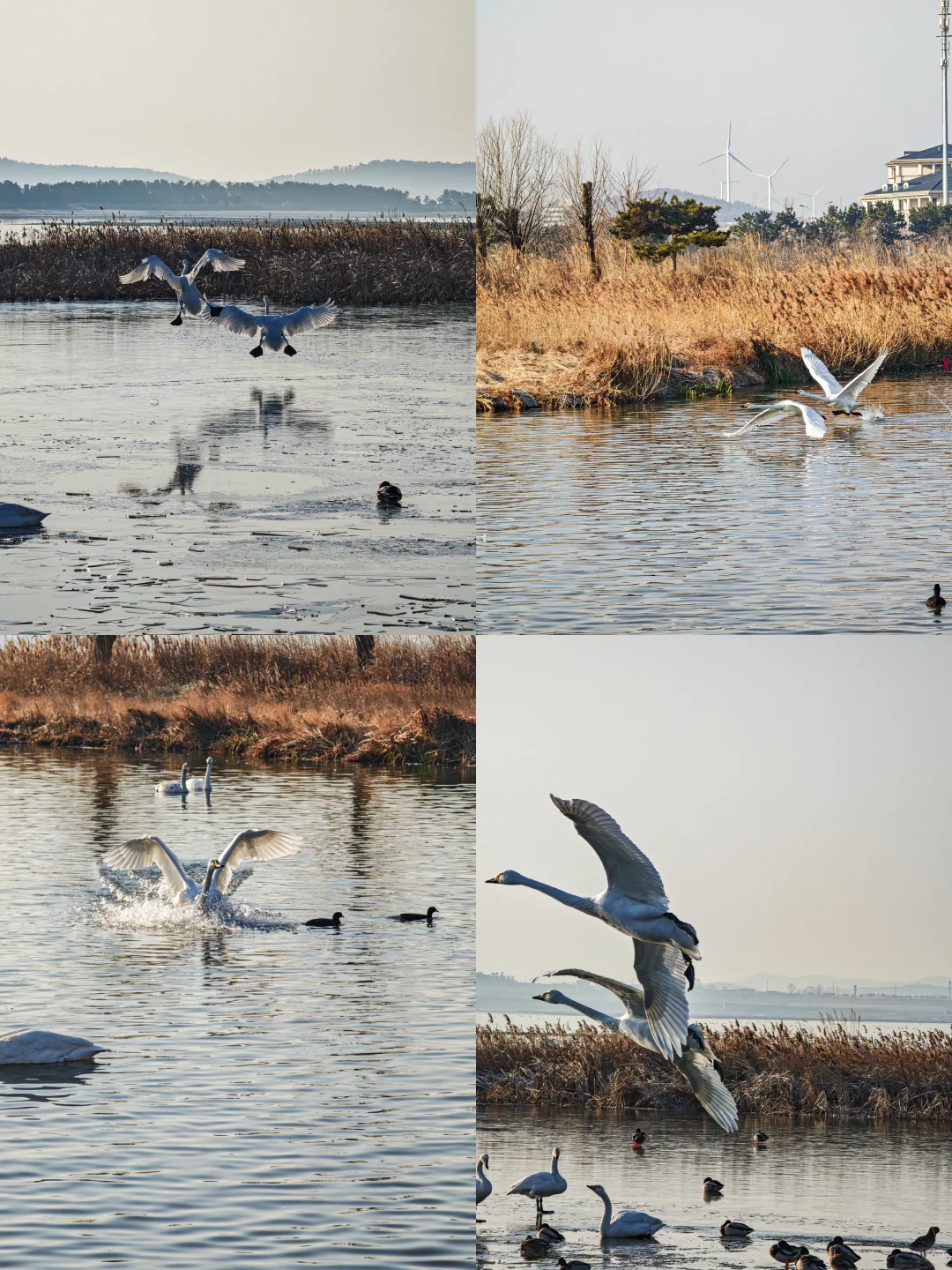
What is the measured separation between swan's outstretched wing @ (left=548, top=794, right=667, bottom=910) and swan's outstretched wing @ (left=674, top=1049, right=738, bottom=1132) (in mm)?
1238

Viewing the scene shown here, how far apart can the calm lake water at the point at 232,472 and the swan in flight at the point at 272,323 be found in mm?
1066

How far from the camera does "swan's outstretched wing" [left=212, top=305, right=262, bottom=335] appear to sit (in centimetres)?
1326

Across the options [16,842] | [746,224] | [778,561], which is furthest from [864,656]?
[16,842]

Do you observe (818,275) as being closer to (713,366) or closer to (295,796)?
(713,366)

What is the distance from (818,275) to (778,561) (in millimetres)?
4571

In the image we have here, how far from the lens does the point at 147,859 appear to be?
1155 centimetres

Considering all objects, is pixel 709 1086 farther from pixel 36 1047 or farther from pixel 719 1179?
pixel 36 1047

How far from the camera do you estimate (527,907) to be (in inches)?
460

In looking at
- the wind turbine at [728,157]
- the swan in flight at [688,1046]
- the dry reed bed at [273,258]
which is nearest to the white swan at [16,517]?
the dry reed bed at [273,258]

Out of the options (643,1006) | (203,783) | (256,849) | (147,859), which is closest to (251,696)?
(203,783)

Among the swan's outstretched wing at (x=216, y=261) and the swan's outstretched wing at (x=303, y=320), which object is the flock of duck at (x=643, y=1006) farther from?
the swan's outstretched wing at (x=303, y=320)

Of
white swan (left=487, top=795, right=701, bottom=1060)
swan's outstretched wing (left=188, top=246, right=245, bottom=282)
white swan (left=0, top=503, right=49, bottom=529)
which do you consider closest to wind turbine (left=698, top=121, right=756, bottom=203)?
swan's outstretched wing (left=188, top=246, right=245, bottom=282)

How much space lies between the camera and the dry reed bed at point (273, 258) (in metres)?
17.0

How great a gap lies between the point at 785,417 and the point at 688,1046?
276 inches
